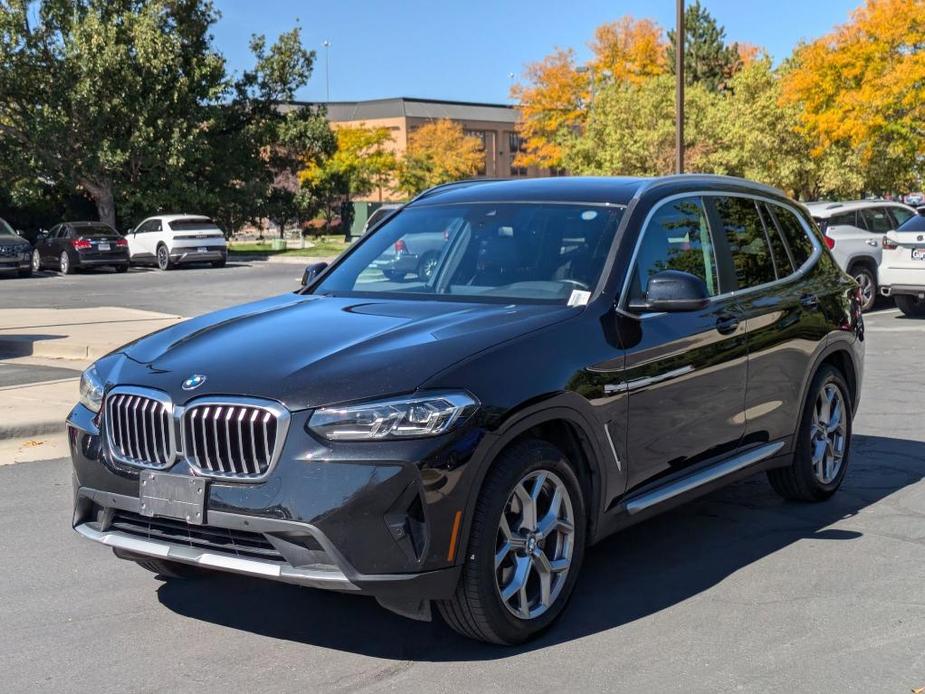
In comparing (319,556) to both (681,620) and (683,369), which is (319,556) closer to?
(681,620)

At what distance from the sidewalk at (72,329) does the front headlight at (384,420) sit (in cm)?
969

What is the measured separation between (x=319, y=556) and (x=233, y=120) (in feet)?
142

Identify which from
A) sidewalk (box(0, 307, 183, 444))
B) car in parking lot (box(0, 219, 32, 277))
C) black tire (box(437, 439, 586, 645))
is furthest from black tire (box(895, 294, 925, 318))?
car in parking lot (box(0, 219, 32, 277))

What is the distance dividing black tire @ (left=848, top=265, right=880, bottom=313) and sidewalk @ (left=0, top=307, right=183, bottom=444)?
35.2ft

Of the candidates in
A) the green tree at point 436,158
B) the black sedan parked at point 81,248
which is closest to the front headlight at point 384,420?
the black sedan parked at point 81,248

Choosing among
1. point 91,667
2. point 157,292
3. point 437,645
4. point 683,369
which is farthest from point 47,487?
point 157,292

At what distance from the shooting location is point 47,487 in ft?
23.5

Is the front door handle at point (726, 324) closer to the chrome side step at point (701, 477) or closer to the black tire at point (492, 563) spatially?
the chrome side step at point (701, 477)

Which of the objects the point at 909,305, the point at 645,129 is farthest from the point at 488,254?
the point at 645,129

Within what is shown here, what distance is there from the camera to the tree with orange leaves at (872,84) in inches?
1280

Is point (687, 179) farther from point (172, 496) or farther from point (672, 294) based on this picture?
point (172, 496)

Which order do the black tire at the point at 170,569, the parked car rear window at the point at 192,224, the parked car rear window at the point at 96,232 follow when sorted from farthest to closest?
1. the parked car rear window at the point at 192,224
2. the parked car rear window at the point at 96,232
3. the black tire at the point at 170,569

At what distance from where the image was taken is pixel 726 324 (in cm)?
546

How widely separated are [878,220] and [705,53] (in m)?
51.1
